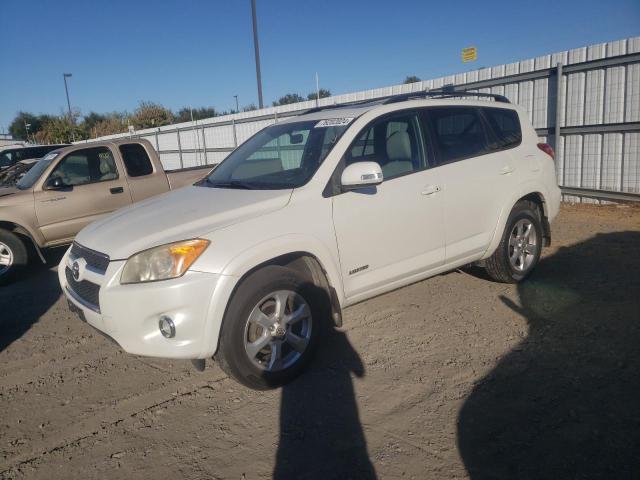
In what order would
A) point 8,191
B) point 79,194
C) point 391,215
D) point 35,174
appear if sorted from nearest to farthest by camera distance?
point 391,215, point 8,191, point 79,194, point 35,174

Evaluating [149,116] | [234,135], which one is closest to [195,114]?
[149,116]

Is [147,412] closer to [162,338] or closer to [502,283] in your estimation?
[162,338]

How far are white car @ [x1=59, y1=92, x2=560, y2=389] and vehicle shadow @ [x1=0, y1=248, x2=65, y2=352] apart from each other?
1588mm

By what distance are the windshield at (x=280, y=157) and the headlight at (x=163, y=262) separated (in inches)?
36.2

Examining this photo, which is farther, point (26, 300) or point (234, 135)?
point (234, 135)

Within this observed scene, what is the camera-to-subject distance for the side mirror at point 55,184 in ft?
23.2

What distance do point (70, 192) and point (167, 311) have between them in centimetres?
517

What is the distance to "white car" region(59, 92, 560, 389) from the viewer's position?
3.10 metres

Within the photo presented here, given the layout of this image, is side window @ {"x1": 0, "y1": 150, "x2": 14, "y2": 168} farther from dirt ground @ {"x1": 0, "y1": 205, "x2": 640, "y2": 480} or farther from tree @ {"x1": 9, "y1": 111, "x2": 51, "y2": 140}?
tree @ {"x1": 9, "y1": 111, "x2": 51, "y2": 140}

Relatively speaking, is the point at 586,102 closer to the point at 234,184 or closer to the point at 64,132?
the point at 234,184

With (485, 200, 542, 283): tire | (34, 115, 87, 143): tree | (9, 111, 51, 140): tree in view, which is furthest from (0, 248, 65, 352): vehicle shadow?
(9, 111, 51, 140): tree

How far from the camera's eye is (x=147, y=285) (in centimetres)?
306

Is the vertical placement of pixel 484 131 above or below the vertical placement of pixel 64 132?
below

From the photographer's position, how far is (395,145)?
4.29 meters
